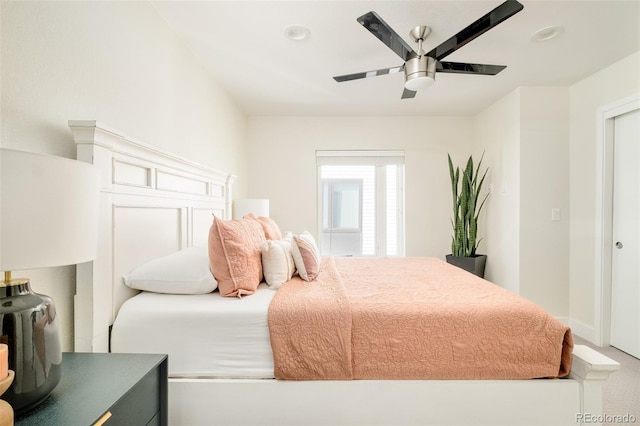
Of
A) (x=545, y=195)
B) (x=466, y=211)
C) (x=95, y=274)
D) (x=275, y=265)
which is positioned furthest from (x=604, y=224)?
(x=95, y=274)

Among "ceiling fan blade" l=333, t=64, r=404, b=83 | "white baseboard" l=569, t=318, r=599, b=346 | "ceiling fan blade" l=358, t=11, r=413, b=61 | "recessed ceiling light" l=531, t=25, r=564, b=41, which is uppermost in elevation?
"recessed ceiling light" l=531, t=25, r=564, b=41

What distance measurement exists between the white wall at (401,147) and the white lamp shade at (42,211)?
3200 mm

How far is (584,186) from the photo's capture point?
2.85 meters

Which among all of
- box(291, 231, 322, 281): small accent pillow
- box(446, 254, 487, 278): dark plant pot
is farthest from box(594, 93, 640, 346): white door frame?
box(291, 231, 322, 281): small accent pillow

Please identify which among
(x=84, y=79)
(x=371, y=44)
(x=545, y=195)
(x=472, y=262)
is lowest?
(x=472, y=262)

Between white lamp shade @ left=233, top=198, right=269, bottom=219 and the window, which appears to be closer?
white lamp shade @ left=233, top=198, right=269, bottom=219

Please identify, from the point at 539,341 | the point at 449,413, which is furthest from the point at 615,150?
the point at 449,413

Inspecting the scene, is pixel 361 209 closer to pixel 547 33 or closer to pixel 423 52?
pixel 423 52

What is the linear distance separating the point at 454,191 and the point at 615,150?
4.66ft

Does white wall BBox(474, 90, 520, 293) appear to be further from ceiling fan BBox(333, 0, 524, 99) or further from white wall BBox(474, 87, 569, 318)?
ceiling fan BBox(333, 0, 524, 99)

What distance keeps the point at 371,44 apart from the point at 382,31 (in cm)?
64

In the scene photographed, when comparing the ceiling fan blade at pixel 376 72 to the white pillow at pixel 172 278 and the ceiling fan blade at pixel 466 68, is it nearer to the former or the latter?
the ceiling fan blade at pixel 466 68

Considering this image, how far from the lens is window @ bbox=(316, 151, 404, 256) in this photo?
13.2 feet

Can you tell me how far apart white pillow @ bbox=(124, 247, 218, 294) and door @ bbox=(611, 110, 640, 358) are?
322 cm
